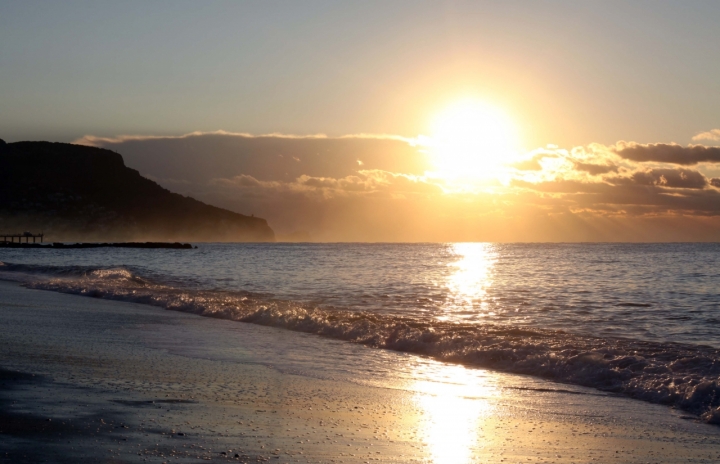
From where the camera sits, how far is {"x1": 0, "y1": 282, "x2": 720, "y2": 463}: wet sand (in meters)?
6.61

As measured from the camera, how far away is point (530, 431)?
7879 millimetres

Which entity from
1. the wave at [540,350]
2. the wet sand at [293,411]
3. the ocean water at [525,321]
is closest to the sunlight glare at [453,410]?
the wet sand at [293,411]

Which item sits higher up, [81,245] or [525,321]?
[525,321]

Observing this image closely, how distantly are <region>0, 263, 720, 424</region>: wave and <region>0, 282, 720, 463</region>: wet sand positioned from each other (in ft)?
2.20

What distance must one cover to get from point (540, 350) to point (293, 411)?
7.07m

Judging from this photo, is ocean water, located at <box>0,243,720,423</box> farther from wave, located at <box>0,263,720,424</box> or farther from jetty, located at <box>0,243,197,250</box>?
jetty, located at <box>0,243,197,250</box>

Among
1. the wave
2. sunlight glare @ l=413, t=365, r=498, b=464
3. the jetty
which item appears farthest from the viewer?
the jetty

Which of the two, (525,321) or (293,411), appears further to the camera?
(525,321)

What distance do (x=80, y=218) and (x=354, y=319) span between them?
191027mm

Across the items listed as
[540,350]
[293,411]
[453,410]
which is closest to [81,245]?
[540,350]

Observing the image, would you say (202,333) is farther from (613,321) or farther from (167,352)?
(613,321)

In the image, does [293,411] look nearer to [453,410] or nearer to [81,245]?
[453,410]

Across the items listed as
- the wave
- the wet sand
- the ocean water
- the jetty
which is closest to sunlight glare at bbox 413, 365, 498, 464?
the wet sand

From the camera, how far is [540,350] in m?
13.6
